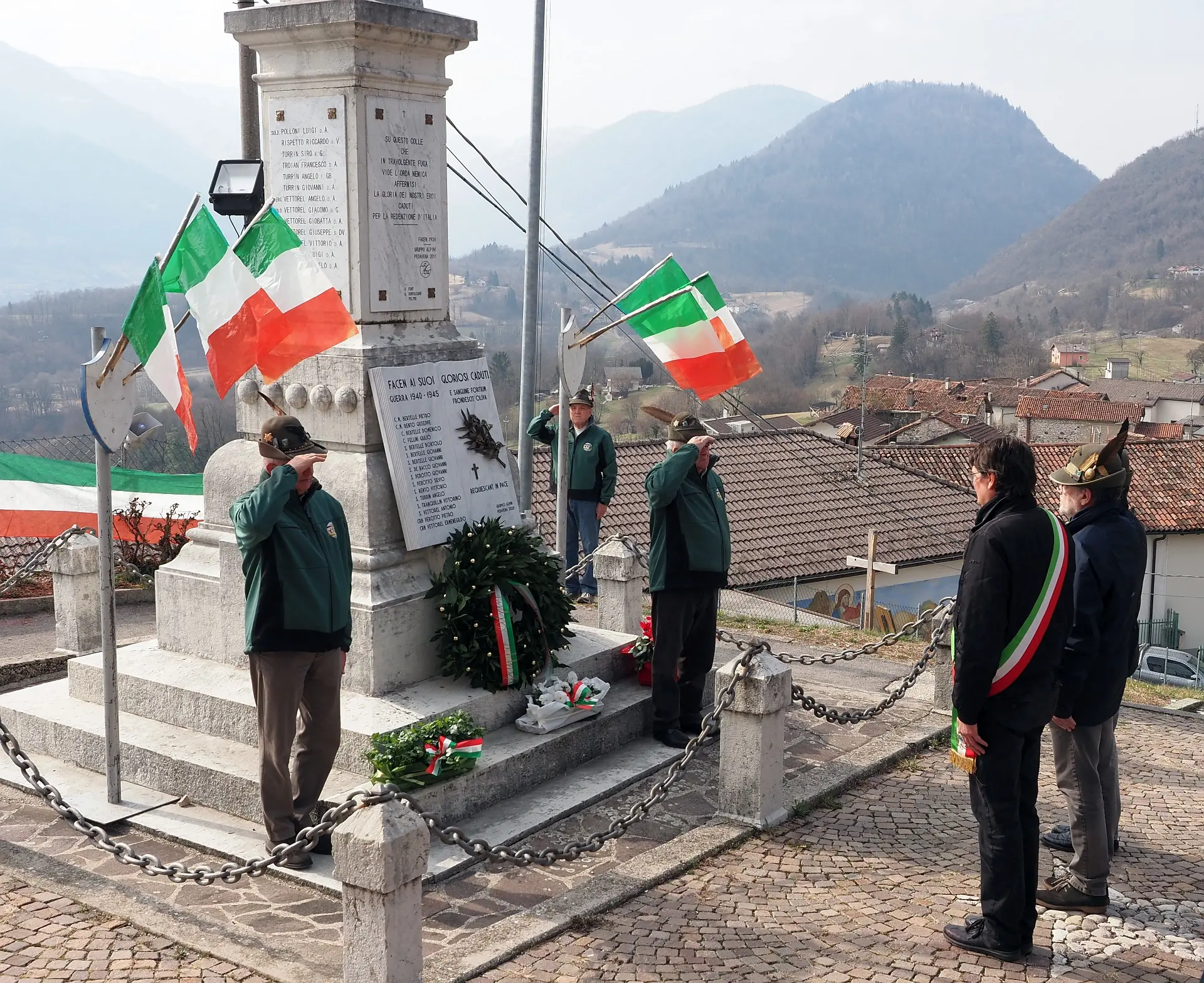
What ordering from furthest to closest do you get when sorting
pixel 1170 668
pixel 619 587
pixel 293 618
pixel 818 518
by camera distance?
pixel 1170 668, pixel 818 518, pixel 619 587, pixel 293 618

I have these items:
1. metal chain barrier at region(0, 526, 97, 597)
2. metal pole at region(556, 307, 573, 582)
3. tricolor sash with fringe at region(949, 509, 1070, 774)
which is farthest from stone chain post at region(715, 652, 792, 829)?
metal chain barrier at region(0, 526, 97, 597)

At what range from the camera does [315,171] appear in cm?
677

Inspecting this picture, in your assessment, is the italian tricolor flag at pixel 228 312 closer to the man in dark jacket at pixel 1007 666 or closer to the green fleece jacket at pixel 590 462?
the man in dark jacket at pixel 1007 666

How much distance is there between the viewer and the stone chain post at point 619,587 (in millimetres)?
8625

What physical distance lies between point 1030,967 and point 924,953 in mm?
378

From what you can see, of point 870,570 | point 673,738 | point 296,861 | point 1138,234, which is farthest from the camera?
point 1138,234

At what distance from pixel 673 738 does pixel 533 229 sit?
19.3 feet

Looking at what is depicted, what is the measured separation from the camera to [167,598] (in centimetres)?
720

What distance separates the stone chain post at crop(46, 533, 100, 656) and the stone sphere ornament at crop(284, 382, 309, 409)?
8.99 ft

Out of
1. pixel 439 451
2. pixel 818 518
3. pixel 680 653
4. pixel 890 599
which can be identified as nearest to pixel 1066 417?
pixel 890 599

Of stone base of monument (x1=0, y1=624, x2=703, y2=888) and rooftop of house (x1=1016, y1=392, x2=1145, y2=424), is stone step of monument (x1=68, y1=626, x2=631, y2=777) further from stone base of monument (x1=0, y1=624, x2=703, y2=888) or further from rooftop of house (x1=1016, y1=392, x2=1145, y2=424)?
rooftop of house (x1=1016, y1=392, x2=1145, y2=424)

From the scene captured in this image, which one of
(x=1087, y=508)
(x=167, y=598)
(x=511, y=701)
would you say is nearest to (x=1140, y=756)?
(x=1087, y=508)

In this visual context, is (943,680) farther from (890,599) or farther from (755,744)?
(890,599)

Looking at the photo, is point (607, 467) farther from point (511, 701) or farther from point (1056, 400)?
point (1056, 400)
